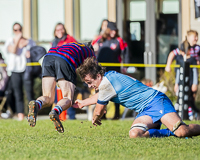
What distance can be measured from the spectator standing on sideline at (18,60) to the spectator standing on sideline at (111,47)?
5.11 ft

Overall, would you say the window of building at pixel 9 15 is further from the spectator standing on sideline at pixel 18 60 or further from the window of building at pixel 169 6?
the window of building at pixel 169 6

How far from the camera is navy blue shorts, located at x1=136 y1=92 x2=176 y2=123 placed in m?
5.49

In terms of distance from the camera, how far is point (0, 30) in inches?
526

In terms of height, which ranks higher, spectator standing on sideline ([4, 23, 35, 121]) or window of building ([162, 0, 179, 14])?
window of building ([162, 0, 179, 14])

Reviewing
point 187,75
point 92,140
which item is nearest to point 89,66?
point 92,140

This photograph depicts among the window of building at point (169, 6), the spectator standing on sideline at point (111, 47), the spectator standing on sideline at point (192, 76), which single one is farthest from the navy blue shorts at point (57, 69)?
the window of building at point (169, 6)

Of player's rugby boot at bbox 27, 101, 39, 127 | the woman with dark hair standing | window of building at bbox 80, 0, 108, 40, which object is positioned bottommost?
player's rugby boot at bbox 27, 101, 39, 127

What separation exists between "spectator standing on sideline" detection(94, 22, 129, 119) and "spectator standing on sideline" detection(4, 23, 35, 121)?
1558 millimetres

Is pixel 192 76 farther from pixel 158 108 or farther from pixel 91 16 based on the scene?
pixel 91 16

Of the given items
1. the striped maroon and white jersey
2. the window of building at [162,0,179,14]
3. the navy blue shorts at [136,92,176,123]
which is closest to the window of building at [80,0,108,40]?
the window of building at [162,0,179,14]

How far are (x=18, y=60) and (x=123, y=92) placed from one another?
4.72 meters

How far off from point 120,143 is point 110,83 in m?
0.74

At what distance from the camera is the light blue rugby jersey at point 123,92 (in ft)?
17.6

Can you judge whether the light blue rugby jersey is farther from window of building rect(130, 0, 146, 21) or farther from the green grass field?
window of building rect(130, 0, 146, 21)
